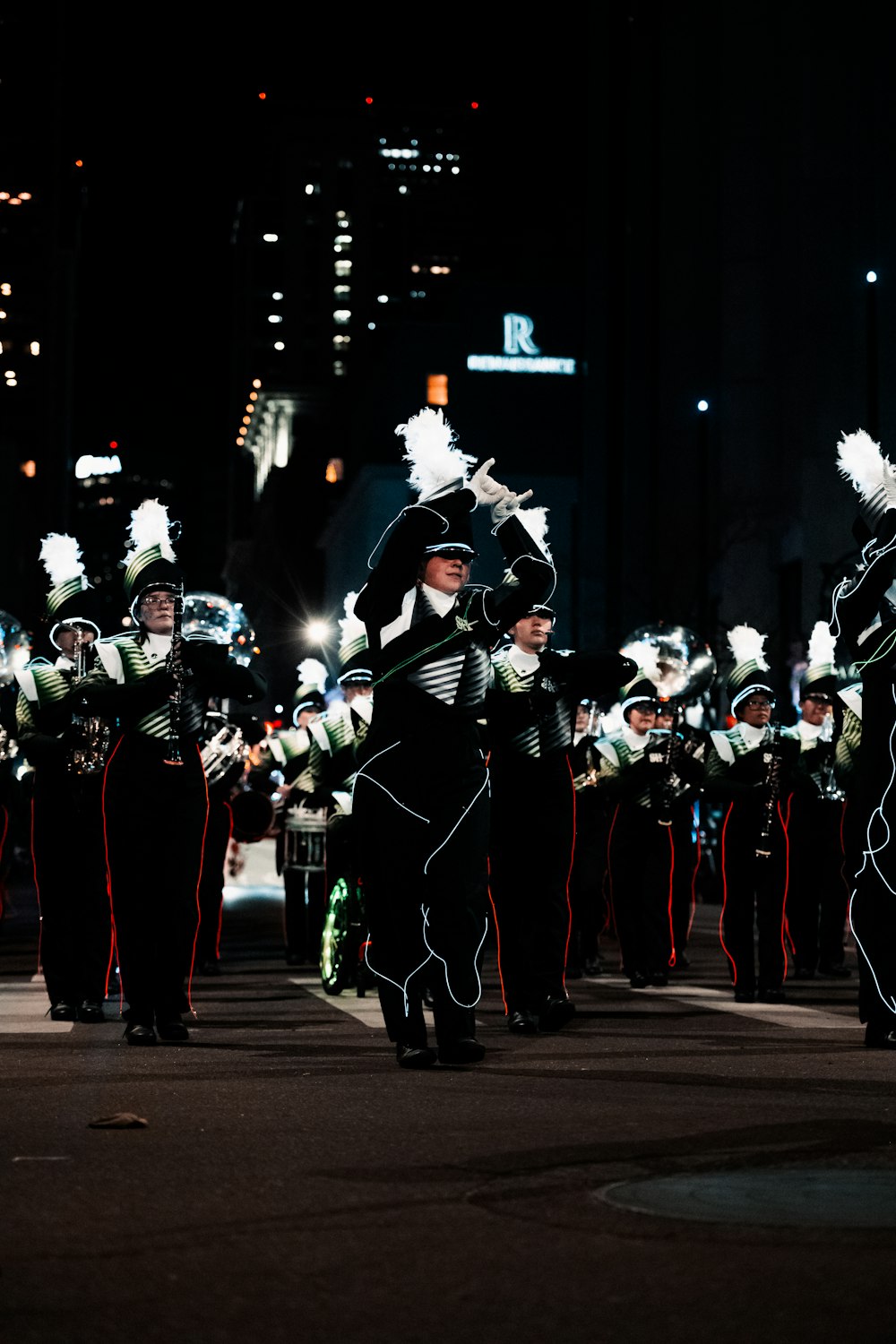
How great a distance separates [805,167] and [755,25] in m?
7.48

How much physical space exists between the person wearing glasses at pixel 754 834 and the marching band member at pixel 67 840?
3864 millimetres

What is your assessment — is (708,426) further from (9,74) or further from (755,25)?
(9,74)

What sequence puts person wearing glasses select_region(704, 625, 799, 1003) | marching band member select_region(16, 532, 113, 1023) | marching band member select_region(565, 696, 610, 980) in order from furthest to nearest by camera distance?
marching band member select_region(565, 696, 610, 980) < person wearing glasses select_region(704, 625, 799, 1003) < marching band member select_region(16, 532, 113, 1023)

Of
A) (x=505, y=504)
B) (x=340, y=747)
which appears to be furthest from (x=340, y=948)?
(x=505, y=504)

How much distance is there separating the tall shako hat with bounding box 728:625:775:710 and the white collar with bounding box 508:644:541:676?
3.51m

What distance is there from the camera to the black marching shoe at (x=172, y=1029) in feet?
34.8

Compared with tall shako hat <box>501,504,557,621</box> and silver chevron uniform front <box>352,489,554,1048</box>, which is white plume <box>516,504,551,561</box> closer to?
tall shako hat <box>501,504,557,621</box>

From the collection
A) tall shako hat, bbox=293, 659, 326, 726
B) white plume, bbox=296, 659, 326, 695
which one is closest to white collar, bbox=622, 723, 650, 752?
tall shako hat, bbox=293, 659, 326, 726

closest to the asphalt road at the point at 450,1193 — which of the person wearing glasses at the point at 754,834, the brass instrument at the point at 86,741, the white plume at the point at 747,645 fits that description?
the brass instrument at the point at 86,741

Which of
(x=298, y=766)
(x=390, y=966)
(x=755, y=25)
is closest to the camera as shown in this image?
(x=390, y=966)

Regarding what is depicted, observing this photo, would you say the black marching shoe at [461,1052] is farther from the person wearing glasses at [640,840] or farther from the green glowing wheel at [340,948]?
the person wearing glasses at [640,840]

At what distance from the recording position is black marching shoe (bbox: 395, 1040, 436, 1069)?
9156 millimetres

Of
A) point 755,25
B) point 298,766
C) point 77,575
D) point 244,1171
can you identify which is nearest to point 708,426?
point 755,25

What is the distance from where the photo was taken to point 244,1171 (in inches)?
249
